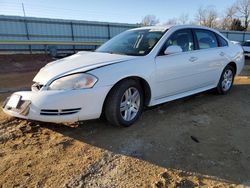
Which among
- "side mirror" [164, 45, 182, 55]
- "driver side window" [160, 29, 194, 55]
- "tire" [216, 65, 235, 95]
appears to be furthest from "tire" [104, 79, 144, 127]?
"tire" [216, 65, 235, 95]

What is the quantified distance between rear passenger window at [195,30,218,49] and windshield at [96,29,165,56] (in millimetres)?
1045

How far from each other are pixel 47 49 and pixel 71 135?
41.5 ft

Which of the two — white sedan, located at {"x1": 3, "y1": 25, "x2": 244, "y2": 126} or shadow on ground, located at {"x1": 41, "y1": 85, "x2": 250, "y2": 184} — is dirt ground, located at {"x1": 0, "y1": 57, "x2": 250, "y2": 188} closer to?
shadow on ground, located at {"x1": 41, "y1": 85, "x2": 250, "y2": 184}

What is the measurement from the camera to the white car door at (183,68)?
444 centimetres

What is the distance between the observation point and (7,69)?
11539 mm

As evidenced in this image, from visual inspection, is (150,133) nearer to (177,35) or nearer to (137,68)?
(137,68)

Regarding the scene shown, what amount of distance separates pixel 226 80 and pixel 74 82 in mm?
4080

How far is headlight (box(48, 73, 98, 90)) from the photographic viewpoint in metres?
3.54

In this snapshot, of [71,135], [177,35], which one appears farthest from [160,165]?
[177,35]

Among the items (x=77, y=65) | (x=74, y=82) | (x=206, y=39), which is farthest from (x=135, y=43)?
(x=206, y=39)

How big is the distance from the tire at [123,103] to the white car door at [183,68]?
41 cm

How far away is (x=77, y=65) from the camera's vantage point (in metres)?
3.93

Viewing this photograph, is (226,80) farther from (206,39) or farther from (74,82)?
(74,82)

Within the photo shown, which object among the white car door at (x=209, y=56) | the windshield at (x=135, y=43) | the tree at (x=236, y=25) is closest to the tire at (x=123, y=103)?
the windshield at (x=135, y=43)
